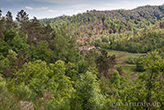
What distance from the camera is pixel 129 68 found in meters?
72.8

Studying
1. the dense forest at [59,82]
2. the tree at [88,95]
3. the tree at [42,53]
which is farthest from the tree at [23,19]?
the tree at [88,95]

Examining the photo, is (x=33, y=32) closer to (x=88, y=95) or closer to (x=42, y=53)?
(x=42, y=53)

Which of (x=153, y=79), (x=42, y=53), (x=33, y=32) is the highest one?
(x=33, y=32)

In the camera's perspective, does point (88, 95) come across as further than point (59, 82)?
No

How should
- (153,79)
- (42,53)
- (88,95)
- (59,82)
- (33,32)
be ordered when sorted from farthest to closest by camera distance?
(33,32), (42,53), (59,82), (88,95), (153,79)

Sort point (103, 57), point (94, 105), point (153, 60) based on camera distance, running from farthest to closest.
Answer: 1. point (103, 57)
2. point (153, 60)
3. point (94, 105)

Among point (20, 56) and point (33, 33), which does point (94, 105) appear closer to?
point (20, 56)

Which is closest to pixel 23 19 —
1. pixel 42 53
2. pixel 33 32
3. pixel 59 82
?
pixel 33 32

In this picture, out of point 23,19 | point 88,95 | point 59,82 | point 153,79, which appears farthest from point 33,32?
point 153,79

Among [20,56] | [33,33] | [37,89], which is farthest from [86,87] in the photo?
[33,33]

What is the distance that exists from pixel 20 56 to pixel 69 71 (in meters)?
11.9

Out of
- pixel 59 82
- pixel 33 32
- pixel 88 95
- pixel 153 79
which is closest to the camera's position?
pixel 153 79

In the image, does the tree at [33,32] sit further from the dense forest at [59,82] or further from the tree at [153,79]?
the tree at [153,79]

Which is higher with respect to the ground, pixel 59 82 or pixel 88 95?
pixel 88 95
